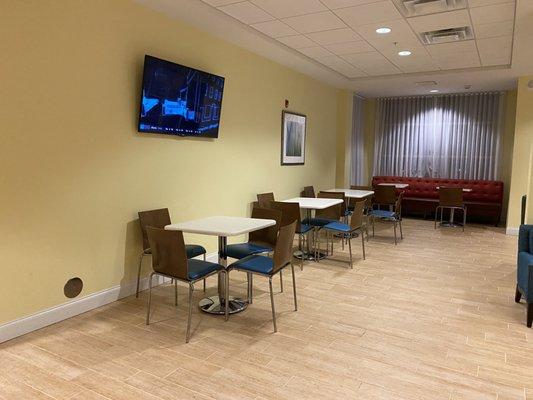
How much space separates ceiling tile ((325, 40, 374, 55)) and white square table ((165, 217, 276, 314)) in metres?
2.92

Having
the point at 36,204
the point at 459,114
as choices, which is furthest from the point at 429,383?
the point at 459,114

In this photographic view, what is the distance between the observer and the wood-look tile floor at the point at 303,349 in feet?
8.12

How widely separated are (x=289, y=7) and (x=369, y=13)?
0.84m

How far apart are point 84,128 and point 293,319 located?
242 cm

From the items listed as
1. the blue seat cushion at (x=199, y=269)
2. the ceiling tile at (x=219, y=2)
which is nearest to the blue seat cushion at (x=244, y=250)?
the blue seat cushion at (x=199, y=269)

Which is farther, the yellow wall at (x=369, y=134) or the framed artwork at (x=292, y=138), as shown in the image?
the yellow wall at (x=369, y=134)

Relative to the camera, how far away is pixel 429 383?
2561mm

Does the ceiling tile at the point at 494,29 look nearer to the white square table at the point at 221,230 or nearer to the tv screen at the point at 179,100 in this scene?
the tv screen at the point at 179,100

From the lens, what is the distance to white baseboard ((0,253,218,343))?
10.0 ft

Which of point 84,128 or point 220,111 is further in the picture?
point 220,111

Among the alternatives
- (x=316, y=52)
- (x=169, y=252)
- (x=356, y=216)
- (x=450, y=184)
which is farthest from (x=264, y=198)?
(x=450, y=184)

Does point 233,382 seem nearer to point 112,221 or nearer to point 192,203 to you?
point 112,221

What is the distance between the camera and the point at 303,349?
117 inches

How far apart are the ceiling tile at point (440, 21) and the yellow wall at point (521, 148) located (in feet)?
11.5
